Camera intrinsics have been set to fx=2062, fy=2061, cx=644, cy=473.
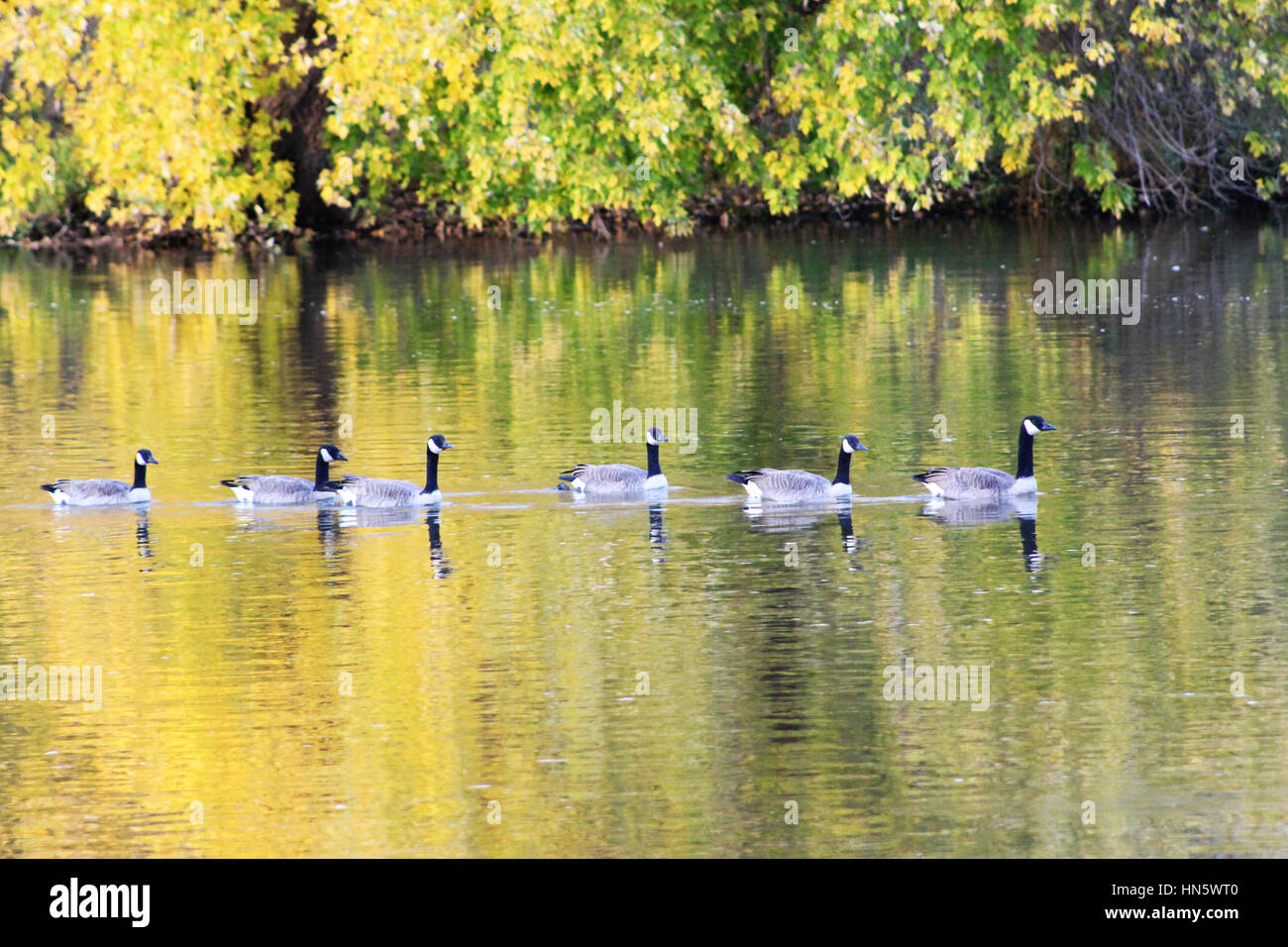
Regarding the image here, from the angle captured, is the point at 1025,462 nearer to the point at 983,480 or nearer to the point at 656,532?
the point at 983,480

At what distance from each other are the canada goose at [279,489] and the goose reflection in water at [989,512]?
17.6 feet

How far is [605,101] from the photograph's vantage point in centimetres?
4181

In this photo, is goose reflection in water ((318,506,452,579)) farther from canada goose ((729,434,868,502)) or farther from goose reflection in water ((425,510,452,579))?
canada goose ((729,434,868,502))

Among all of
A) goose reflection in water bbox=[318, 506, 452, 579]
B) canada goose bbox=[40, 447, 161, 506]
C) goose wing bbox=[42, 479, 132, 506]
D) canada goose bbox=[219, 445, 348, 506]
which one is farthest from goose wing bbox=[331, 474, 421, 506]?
goose wing bbox=[42, 479, 132, 506]

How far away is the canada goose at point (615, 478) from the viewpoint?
1836 centimetres

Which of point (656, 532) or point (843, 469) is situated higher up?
point (843, 469)

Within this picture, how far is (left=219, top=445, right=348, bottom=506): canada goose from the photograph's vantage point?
18156mm

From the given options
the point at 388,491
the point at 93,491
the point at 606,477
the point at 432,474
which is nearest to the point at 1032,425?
the point at 606,477

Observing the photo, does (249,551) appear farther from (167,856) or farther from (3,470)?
(167,856)

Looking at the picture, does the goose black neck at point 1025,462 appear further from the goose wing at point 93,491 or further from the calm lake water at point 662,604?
the goose wing at point 93,491

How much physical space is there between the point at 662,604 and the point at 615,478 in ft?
13.8

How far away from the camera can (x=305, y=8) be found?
46781mm

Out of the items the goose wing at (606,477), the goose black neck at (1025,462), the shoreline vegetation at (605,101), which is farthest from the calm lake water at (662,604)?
the shoreline vegetation at (605,101)

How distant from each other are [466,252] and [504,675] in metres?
34.4
